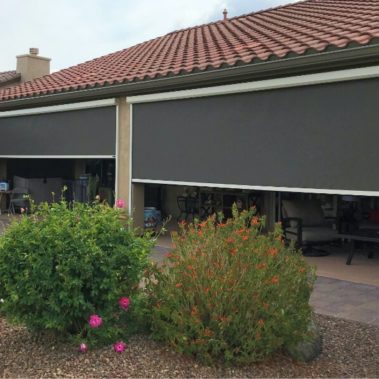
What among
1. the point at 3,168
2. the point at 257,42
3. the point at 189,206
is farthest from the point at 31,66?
the point at 257,42

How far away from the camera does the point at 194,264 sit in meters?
4.32

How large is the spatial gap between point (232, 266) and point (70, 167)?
14.7m

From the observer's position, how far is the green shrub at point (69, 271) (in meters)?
4.18

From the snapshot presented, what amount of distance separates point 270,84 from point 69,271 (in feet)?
16.4

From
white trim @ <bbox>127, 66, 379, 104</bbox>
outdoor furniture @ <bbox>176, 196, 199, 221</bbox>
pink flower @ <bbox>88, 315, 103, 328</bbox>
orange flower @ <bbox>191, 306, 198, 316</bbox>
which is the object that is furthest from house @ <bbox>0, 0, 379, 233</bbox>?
pink flower @ <bbox>88, 315, 103, 328</bbox>

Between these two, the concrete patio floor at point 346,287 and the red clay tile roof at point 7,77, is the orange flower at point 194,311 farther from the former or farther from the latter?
the red clay tile roof at point 7,77

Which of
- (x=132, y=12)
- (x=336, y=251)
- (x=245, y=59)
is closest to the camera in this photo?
(x=245, y=59)

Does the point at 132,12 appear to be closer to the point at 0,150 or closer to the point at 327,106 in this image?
the point at 0,150

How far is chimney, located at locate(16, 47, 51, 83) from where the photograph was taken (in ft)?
67.8

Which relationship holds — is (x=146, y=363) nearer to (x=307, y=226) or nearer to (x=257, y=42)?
(x=307, y=226)

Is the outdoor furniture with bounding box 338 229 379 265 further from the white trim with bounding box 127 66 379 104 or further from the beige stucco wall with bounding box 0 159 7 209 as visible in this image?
the beige stucco wall with bounding box 0 159 7 209

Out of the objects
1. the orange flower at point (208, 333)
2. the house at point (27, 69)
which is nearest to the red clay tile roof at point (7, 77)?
the house at point (27, 69)

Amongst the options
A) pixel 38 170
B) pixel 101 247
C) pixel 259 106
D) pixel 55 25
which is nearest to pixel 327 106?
pixel 259 106

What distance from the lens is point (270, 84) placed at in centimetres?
802
